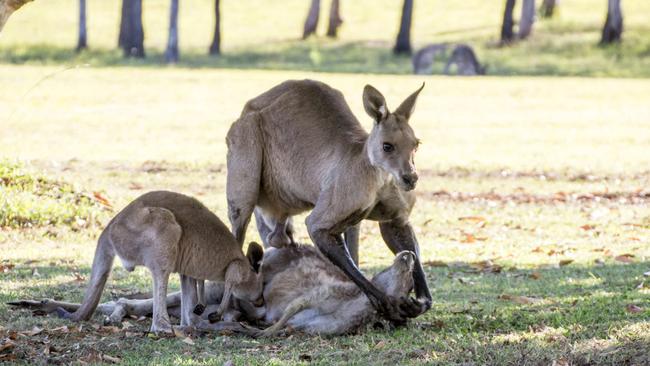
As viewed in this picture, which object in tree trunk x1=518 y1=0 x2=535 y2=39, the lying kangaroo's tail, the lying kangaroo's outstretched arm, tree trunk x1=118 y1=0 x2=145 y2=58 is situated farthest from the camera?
tree trunk x1=518 y1=0 x2=535 y2=39

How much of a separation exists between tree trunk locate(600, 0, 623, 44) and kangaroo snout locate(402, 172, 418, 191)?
38.7 metres

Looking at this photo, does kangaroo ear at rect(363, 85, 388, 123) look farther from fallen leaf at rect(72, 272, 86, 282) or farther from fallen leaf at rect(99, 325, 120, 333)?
fallen leaf at rect(72, 272, 86, 282)

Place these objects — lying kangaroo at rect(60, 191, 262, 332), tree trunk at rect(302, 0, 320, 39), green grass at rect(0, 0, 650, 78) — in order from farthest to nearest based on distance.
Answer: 1. tree trunk at rect(302, 0, 320, 39)
2. green grass at rect(0, 0, 650, 78)
3. lying kangaroo at rect(60, 191, 262, 332)

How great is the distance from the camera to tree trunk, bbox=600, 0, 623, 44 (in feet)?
145

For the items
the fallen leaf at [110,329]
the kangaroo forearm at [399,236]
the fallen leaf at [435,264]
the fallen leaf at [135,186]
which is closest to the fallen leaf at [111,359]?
the fallen leaf at [110,329]

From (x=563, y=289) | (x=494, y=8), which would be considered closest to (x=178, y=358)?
(x=563, y=289)

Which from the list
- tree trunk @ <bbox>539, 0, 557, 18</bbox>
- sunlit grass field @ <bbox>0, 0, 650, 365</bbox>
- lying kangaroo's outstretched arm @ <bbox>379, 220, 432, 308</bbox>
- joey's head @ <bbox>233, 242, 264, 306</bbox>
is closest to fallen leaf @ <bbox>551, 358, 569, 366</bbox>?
sunlit grass field @ <bbox>0, 0, 650, 365</bbox>

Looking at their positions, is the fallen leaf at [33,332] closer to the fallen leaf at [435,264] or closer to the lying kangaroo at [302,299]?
the lying kangaroo at [302,299]

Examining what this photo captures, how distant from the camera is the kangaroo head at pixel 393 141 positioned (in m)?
7.10

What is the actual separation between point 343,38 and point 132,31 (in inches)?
425

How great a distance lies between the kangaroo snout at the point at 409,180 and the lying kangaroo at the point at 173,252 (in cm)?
119

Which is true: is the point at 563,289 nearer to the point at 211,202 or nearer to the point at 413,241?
the point at 413,241

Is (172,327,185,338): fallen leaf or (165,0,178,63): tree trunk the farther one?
(165,0,178,63): tree trunk

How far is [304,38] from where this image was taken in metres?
50.6
